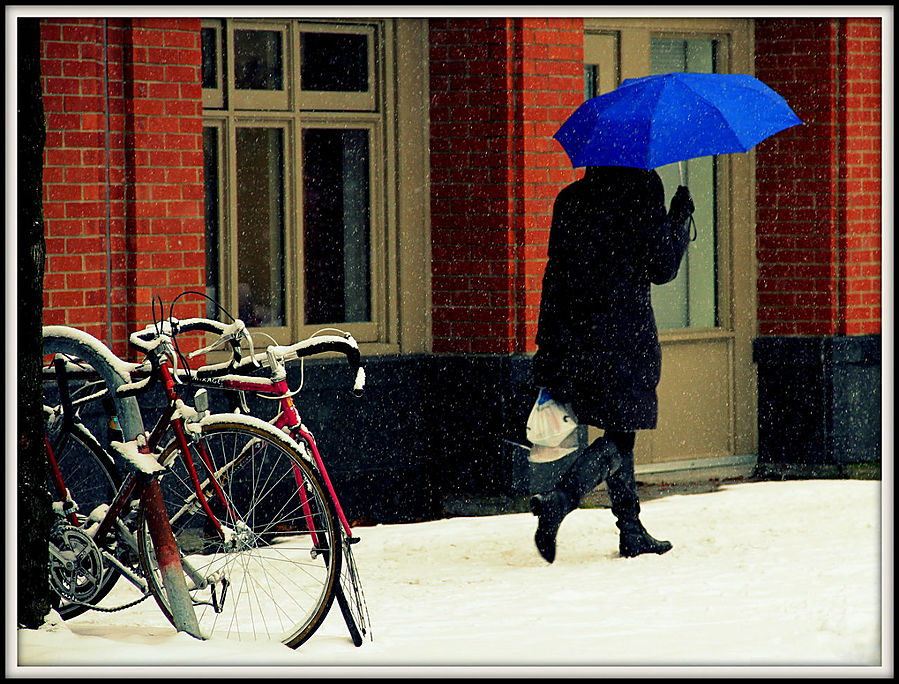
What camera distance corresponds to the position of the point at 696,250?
34.6 ft

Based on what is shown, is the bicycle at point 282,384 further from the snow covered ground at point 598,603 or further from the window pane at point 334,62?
the window pane at point 334,62

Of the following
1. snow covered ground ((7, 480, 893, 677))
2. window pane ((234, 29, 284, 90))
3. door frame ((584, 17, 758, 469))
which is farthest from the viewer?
door frame ((584, 17, 758, 469))

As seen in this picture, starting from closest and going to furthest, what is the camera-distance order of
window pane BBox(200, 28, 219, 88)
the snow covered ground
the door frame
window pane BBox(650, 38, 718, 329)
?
the snow covered ground
window pane BBox(200, 28, 219, 88)
the door frame
window pane BBox(650, 38, 718, 329)

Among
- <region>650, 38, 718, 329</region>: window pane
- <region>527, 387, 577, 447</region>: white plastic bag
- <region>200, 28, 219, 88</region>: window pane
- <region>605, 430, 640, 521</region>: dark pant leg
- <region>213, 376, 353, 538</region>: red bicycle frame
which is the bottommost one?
<region>605, 430, 640, 521</region>: dark pant leg

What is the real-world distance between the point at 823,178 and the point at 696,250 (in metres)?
0.96

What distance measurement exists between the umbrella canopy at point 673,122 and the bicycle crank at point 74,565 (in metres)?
2.72

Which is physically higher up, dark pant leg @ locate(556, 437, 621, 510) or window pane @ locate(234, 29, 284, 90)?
window pane @ locate(234, 29, 284, 90)

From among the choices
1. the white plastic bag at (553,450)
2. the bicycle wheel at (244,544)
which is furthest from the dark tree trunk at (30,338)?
the white plastic bag at (553,450)

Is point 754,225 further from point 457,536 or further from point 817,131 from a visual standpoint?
point 457,536

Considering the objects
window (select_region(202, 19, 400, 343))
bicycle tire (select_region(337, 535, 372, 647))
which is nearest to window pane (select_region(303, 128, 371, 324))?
window (select_region(202, 19, 400, 343))

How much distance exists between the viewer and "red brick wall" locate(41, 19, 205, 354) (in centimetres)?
756

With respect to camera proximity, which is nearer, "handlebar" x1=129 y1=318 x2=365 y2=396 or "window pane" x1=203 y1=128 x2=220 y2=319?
"handlebar" x1=129 y1=318 x2=365 y2=396

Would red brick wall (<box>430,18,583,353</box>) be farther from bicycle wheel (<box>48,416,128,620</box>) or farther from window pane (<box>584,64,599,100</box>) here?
bicycle wheel (<box>48,416,128,620</box>)

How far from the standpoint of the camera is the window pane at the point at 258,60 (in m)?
8.51
